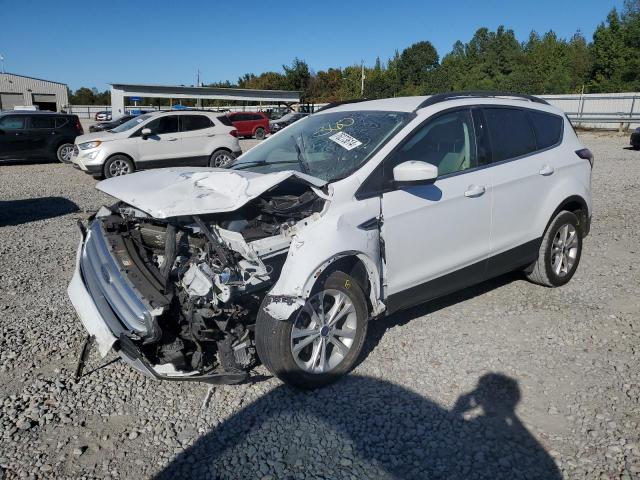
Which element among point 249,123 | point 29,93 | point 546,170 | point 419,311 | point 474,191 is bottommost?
point 419,311

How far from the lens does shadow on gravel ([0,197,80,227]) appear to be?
8.39 meters

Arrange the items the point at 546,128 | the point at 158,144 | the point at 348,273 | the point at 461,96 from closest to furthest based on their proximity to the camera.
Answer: the point at 348,273 < the point at 461,96 < the point at 546,128 < the point at 158,144

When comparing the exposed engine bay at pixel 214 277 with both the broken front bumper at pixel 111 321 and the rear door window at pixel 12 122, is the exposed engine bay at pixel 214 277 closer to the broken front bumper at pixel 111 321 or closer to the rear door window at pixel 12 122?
the broken front bumper at pixel 111 321

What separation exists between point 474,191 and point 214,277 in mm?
2153

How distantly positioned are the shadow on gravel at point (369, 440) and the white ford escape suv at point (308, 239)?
0.26 metres

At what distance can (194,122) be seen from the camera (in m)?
13.9

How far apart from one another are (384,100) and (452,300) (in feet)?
6.41

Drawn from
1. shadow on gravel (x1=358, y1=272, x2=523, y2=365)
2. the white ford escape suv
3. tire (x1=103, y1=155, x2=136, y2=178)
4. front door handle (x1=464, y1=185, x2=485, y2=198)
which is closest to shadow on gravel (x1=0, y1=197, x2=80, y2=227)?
tire (x1=103, y1=155, x2=136, y2=178)

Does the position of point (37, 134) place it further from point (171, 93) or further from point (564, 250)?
point (564, 250)

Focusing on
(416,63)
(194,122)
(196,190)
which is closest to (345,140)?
(196,190)

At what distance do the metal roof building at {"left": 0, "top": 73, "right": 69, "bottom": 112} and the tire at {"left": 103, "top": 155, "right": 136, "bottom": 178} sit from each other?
146 feet

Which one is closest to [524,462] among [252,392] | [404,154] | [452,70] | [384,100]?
[252,392]

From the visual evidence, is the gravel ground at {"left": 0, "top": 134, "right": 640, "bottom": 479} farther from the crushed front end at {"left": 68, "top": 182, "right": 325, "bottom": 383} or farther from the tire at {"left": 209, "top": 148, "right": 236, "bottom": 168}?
the tire at {"left": 209, "top": 148, "right": 236, "bottom": 168}

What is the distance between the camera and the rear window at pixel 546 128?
4766mm
